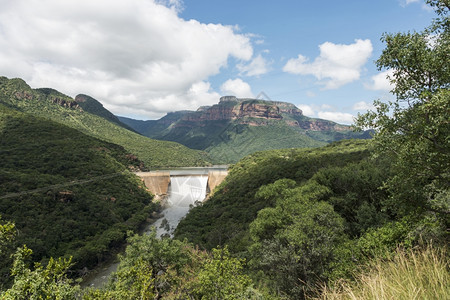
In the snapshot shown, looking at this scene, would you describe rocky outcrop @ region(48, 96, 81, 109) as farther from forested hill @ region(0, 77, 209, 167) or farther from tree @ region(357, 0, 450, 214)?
tree @ region(357, 0, 450, 214)

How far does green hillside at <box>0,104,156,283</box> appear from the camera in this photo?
39406 mm

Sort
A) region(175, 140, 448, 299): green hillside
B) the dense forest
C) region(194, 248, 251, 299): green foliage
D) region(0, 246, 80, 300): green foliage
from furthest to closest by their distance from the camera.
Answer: region(194, 248, 251, 299): green foliage
region(175, 140, 448, 299): green hillside
region(0, 246, 80, 300): green foliage
the dense forest

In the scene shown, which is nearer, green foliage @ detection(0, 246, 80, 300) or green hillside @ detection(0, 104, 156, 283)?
green foliage @ detection(0, 246, 80, 300)

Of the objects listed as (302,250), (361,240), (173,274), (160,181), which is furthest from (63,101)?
(361,240)

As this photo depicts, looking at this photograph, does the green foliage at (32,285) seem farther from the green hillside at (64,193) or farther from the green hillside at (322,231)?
the green hillside at (64,193)

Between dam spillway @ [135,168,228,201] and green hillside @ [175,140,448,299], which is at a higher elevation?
green hillside @ [175,140,448,299]

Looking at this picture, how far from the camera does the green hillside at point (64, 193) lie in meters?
39.4

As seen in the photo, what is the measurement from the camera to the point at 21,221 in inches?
1556

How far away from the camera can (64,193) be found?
50.8 metres

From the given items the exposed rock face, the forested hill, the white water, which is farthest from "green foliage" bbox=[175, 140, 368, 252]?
the exposed rock face

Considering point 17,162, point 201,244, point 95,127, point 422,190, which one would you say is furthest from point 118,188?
point 95,127

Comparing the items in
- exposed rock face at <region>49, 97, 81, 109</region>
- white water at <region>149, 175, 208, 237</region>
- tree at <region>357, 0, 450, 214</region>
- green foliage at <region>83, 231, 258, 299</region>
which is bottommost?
white water at <region>149, 175, 208, 237</region>

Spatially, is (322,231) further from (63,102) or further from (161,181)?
(63,102)

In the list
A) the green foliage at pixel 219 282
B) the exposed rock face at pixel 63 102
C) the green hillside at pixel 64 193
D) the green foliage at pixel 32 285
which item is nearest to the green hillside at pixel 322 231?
the green foliage at pixel 219 282
